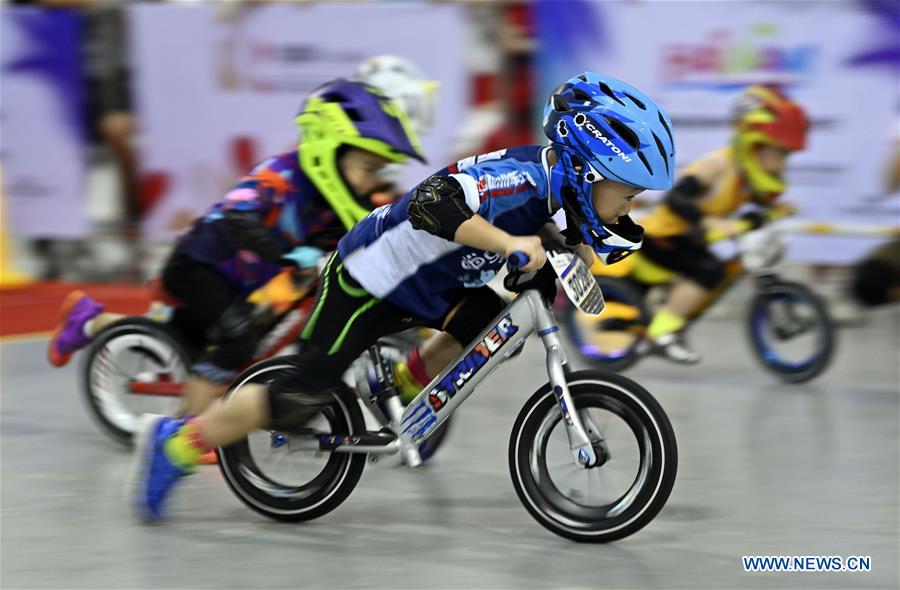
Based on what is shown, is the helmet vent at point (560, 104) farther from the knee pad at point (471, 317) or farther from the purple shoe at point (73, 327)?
the purple shoe at point (73, 327)

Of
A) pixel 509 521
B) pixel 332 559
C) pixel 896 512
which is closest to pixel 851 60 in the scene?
pixel 896 512

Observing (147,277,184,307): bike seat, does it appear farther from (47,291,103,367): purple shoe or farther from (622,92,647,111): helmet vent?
(622,92,647,111): helmet vent

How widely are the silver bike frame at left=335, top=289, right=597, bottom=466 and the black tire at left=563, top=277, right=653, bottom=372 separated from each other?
3280mm

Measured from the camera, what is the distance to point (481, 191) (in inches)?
200

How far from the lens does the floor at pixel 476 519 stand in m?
4.99

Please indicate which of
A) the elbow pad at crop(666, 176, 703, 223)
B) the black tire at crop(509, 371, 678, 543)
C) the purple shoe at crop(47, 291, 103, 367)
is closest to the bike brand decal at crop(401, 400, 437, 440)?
the black tire at crop(509, 371, 678, 543)

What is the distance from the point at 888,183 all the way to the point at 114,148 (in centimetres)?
642

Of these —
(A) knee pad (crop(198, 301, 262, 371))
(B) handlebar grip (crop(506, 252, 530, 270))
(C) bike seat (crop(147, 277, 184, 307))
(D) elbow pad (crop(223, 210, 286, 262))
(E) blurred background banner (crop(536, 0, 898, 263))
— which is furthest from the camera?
(E) blurred background banner (crop(536, 0, 898, 263))

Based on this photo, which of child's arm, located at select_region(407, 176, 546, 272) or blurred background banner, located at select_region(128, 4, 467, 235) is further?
blurred background banner, located at select_region(128, 4, 467, 235)

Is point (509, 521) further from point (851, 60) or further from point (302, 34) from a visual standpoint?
point (302, 34)

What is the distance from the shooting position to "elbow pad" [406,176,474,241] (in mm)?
4996

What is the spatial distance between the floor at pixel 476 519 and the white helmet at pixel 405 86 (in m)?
1.83

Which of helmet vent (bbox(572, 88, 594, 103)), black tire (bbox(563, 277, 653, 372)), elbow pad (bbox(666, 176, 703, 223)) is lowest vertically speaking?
black tire (bbox(563, 277, 653, 372))

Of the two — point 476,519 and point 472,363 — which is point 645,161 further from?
point 476,519
